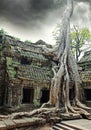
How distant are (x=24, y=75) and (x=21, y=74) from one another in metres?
0.22

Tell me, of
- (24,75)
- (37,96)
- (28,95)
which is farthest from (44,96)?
(24,75)

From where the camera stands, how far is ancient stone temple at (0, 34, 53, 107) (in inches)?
408

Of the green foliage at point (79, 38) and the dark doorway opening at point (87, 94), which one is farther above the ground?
the green foliage at point (79, 38)

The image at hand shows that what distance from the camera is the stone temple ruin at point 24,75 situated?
10.4m

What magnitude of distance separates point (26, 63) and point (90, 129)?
7.05 m

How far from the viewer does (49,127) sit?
8.12 metres

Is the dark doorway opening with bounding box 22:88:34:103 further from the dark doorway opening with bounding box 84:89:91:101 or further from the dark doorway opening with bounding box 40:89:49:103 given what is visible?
the dark doorway opening with bounding box 84:89:91:101

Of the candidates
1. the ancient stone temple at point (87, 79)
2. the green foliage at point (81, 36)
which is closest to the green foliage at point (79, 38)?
the green foliage at point (81, 36)

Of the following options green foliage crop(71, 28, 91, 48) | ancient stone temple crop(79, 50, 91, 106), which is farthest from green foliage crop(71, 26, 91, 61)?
ancient stone temple crop(79, 50, 91, 106)

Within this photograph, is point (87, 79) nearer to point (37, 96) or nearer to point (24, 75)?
point (37, 96)

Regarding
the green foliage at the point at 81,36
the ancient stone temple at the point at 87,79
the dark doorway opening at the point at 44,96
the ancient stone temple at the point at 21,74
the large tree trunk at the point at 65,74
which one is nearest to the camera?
the ancient stone temple at the point at 21,74

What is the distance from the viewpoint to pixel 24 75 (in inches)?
428

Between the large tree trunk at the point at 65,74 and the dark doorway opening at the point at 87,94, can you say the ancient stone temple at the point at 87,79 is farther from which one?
the large tree trunk at the point at 65,74

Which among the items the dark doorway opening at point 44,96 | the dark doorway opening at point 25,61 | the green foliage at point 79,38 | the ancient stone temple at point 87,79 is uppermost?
the green foliage at point 79,38
